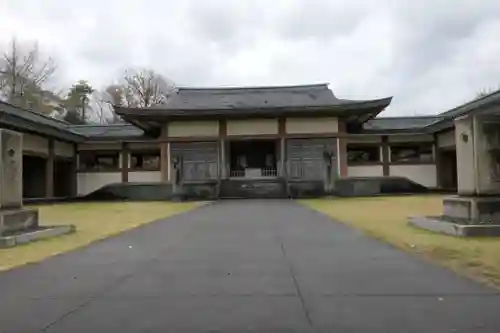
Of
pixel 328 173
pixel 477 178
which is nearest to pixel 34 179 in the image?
pixel 328 173

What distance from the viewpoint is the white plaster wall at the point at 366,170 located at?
28.5m

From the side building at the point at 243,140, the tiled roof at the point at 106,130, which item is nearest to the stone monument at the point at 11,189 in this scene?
the side building at the point at 243,140

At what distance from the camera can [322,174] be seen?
27.3m

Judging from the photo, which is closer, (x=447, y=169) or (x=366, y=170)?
(x=447, y=169)

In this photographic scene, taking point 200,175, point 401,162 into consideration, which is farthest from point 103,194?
point 401,162

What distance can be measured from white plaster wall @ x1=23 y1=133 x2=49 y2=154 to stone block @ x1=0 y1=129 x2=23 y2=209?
46.8 feet

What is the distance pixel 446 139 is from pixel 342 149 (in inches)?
208

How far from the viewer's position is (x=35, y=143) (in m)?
24.2

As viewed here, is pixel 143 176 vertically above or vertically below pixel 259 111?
below

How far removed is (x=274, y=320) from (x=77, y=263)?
12.2 feet

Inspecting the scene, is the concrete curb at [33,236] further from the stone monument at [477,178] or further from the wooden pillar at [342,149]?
the wooden pillar at [342,149]

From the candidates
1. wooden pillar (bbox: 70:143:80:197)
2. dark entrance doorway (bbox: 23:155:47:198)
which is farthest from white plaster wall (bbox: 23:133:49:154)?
wooden pillar (bbox: 70:143:80:197)

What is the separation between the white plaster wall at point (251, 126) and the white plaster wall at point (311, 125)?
0.86 metres

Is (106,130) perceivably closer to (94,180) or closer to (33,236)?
(94,180)
